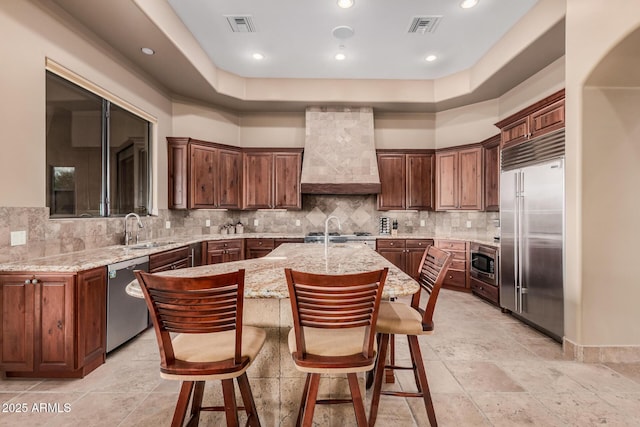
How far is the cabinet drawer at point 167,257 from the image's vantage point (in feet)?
10.9

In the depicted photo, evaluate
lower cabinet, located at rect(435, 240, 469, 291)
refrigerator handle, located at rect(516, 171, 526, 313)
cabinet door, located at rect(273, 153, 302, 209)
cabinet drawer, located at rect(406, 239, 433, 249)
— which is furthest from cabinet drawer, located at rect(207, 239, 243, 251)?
refrigerator handle, located at rect(516, 171, 526, 313)

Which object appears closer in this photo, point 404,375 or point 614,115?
point 404,375

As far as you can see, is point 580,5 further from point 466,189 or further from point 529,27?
point 466,189

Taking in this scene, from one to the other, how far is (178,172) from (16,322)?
3.09 meters

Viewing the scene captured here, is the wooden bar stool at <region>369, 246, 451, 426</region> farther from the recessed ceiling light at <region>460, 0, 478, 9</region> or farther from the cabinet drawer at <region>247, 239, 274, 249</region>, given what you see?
the cabinet drawer at <region>247, 239, 274, 249</region>

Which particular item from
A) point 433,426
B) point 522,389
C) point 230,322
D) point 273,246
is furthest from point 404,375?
point 273,246

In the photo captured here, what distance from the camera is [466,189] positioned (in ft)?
17.1

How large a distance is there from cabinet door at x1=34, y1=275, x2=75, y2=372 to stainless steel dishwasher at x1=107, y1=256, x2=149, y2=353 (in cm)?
35

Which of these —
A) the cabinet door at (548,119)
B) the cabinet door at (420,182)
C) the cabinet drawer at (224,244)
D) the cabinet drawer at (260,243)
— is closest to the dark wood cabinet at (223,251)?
the cabinet drawer at (224,244)

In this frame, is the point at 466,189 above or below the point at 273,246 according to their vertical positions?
above

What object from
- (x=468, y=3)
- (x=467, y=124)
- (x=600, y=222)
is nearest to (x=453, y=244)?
(x=467, y=124)

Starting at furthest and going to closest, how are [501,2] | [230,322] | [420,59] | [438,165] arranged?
1. [438,165]
2. [420,59]
3. [501,2]
4. [230,322]

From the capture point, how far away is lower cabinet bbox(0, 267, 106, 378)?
7.65 ft

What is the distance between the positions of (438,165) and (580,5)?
10.0ft
